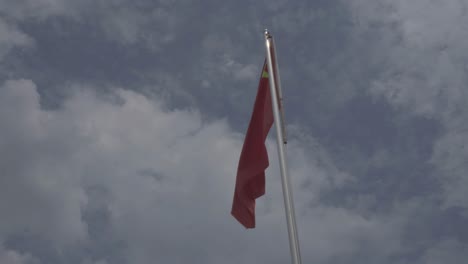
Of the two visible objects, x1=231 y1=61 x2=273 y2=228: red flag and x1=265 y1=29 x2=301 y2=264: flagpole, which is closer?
x1=265 y1=29 x2=301 y2=264: flagpole

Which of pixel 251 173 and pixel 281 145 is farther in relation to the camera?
pixel 251 173

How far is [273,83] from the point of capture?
19.6m

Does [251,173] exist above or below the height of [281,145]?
above

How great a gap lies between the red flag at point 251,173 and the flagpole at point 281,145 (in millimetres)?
1085

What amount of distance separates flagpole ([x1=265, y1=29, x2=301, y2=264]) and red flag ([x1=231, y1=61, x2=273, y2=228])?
42.7 inches

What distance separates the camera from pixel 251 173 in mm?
20453

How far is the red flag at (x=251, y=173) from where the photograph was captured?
66.7 feet

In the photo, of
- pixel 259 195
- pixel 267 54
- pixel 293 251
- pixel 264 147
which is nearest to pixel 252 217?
pixel 259 195

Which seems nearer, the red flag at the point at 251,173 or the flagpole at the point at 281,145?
the flagpole at the point at 281,145

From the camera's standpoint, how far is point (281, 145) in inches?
724

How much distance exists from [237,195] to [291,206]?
157 inches

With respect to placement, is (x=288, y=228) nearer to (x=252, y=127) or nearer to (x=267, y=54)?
(x=252, y=127)

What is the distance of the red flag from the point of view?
20.3m

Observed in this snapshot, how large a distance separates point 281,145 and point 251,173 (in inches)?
99.6
